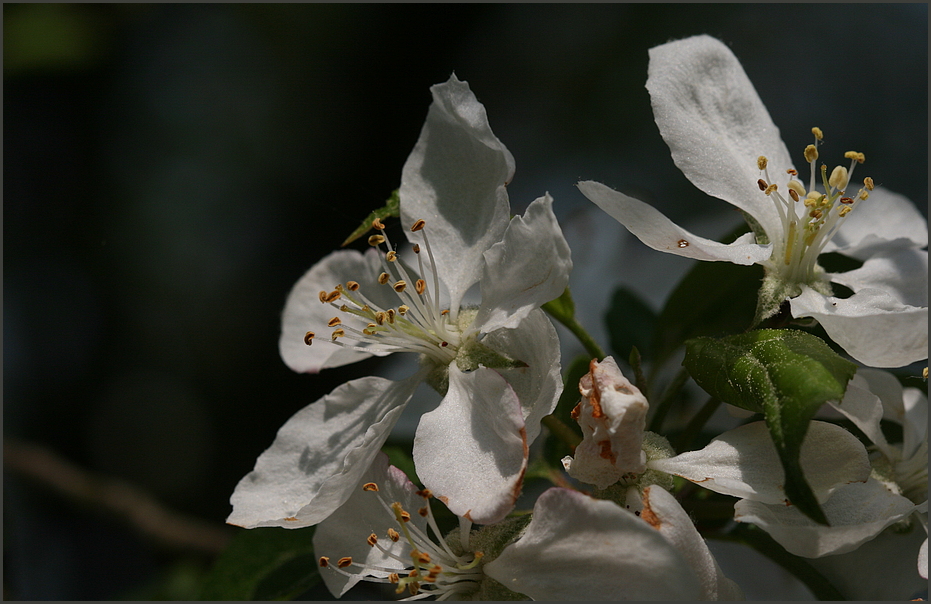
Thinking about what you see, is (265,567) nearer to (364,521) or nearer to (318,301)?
(364,521)

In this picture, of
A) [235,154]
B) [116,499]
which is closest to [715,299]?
[116,499]

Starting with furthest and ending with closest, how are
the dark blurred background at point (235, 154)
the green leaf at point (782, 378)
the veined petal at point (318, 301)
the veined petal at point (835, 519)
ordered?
1. the dark blurred background at point (235, 154)
2. the veined petal at point (318, 301)
3. the veined petal at point (835, 519)
4. the green leaf at point (782, 378)

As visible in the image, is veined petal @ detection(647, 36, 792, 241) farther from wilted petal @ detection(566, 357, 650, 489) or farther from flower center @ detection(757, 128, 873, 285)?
wilted petal @ detection(566, 357, 650, 489)

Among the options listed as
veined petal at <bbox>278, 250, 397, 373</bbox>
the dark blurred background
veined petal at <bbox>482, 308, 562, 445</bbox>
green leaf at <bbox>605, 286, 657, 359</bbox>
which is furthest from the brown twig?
veined petal at <bbox>482, 308, 562, 445</bbox>

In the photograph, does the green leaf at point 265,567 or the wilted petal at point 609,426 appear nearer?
the wilted petal at point 609,426

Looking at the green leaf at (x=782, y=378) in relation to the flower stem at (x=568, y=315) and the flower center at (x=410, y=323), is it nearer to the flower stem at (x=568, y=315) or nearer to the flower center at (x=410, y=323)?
the flower stem at (x=568, y=315)

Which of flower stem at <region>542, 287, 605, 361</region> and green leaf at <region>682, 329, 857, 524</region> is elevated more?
green leaf at <region>682, 329, 857, 524</region>

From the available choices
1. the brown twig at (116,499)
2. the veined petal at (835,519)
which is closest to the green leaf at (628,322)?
the veined petal at (835,519)
